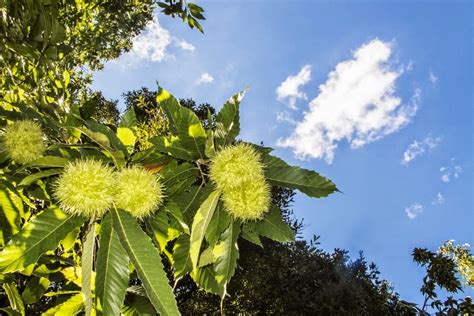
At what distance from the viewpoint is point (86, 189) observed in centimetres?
130

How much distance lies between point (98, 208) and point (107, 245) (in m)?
0.15

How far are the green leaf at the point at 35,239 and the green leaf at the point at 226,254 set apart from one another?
0.51 m

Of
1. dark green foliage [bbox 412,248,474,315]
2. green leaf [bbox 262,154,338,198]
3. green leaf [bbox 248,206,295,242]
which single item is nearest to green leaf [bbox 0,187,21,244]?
green leaf [bbox 248,206,295,242]

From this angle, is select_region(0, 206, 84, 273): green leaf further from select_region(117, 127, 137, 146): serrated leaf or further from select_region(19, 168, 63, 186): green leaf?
select_region(117, 127, 137, 146): serrated leaf

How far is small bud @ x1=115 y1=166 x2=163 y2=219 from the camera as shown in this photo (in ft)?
4.41

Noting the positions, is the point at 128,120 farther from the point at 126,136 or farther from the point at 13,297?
the point at 13,297

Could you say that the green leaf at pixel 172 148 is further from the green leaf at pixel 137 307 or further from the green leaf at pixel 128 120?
the green leaf at pixel 137 307

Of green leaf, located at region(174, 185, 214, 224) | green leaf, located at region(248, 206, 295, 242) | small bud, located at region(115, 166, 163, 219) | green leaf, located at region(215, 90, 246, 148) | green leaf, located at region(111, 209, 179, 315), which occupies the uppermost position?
green leaf, located at region(215, 90, 246, 148)

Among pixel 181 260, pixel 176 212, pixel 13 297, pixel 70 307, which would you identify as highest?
pixel 176 212

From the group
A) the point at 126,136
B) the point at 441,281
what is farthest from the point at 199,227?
the point at 441,281

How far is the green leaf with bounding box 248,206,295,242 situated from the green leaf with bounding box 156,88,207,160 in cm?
A: 36

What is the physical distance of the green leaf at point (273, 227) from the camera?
1505 mm

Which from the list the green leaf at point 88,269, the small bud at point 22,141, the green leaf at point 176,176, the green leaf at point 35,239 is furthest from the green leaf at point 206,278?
the small bud at point 22,141

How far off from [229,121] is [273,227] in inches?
18.1
